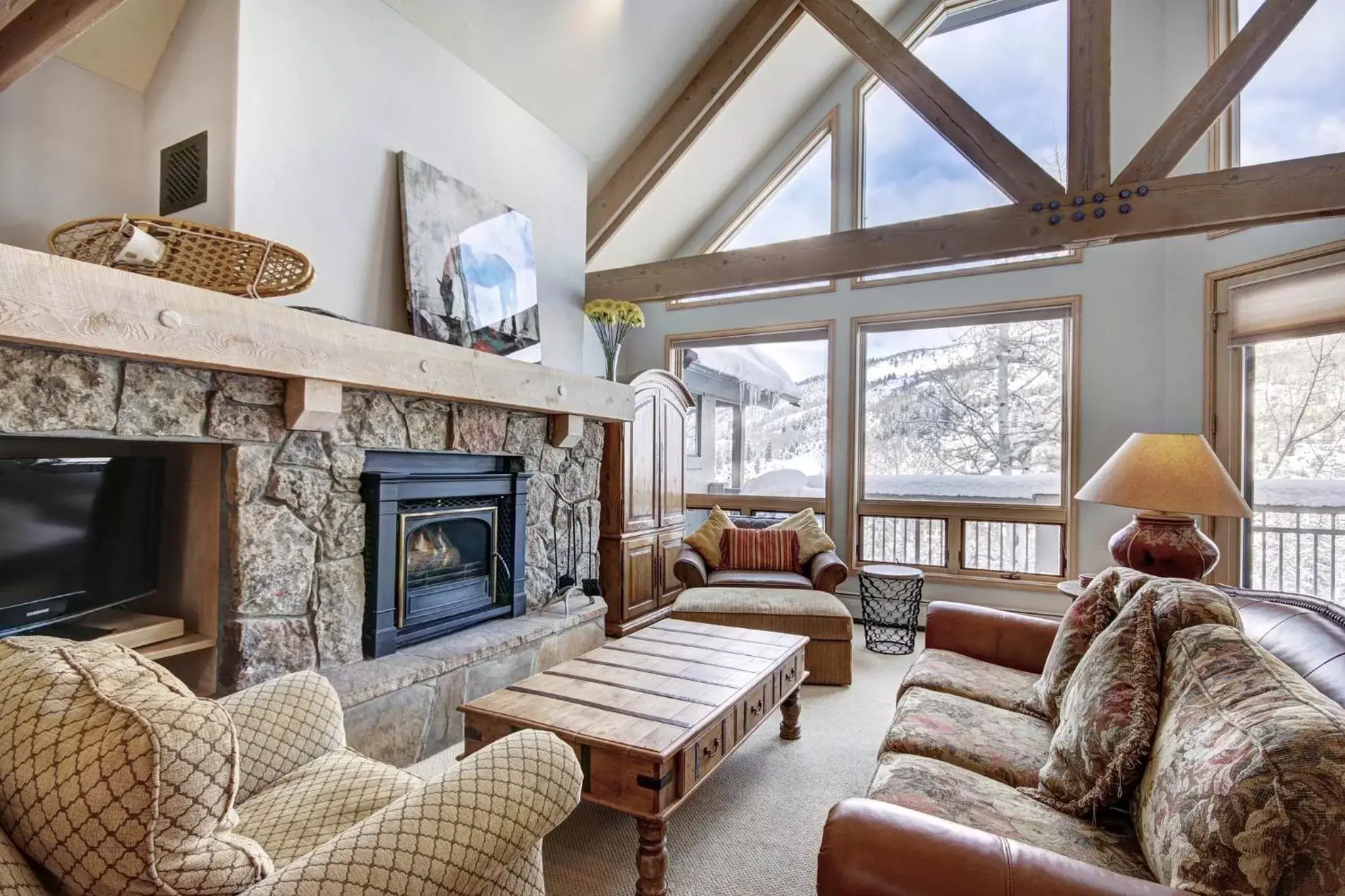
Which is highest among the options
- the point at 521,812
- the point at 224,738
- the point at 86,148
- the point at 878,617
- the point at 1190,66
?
the point at 1190,66

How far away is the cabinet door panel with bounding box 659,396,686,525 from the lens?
4.77 metres

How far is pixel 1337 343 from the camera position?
3172 mm

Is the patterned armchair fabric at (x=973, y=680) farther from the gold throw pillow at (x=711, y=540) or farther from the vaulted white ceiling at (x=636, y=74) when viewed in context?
the vaulted white ceiling at (x=636, y=74)

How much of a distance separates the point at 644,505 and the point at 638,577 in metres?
0.51

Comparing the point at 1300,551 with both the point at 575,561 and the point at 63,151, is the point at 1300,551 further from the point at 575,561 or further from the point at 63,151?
the point at 63,151

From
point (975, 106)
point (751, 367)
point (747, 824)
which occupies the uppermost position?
point (975, 106)

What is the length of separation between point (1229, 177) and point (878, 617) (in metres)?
3.10

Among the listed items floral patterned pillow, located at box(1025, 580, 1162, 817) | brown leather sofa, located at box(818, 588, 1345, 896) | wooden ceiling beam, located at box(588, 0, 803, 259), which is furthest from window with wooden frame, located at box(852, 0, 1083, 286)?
brown leather sofa, located at box(818, 588, 1345, 896)

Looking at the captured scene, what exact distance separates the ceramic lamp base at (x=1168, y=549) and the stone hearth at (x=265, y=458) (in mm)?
2876

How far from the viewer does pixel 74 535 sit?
1.97m

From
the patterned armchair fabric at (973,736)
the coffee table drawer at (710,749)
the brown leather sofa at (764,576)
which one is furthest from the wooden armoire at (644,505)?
the patterned armchair fabric at (973,736)

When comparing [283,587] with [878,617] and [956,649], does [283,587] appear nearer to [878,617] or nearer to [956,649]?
[956,649]

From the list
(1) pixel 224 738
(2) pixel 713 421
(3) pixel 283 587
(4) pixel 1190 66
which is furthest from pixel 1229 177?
(3) pixel 283 587

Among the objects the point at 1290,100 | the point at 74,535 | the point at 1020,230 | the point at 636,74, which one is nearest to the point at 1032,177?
the point at 1020,230
